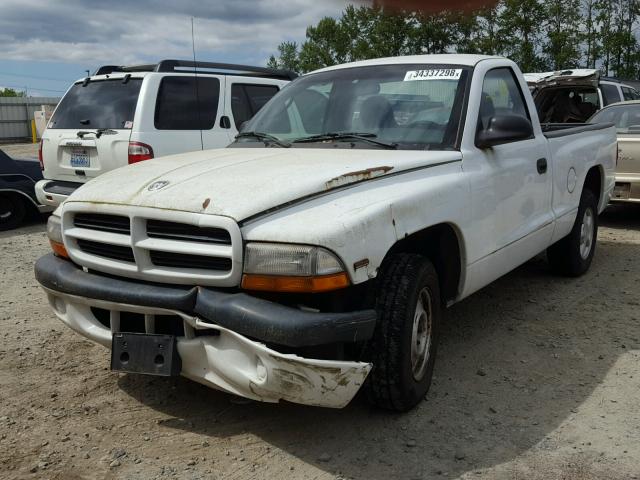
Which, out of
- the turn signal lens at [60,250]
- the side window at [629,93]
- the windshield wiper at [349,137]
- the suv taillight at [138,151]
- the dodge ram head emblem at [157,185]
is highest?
the side window at [629,93]

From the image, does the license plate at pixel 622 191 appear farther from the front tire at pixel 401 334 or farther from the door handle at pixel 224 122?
the front tire at pixel 401 334

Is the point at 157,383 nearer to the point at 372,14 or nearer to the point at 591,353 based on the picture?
the point at 591,353

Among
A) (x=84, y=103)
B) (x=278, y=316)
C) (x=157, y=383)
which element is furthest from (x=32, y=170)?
(x=278, y=316)

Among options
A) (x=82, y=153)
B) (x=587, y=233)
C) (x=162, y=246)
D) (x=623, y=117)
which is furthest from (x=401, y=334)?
(x=623, y=117)

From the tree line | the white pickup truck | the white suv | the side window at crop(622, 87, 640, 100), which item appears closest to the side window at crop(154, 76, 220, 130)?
the white suv

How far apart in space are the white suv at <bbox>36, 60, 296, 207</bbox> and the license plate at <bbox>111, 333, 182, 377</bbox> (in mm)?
4424

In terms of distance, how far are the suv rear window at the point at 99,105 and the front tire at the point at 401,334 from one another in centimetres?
485

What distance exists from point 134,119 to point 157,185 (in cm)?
431

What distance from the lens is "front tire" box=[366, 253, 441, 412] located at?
3078mm

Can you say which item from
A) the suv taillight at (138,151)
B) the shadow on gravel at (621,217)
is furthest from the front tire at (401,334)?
the shadow on gravel at (621,217)

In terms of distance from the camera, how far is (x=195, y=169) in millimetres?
3453

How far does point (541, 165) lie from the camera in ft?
15.5

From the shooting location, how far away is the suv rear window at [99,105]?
7359mm

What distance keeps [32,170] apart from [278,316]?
24.5 ft
